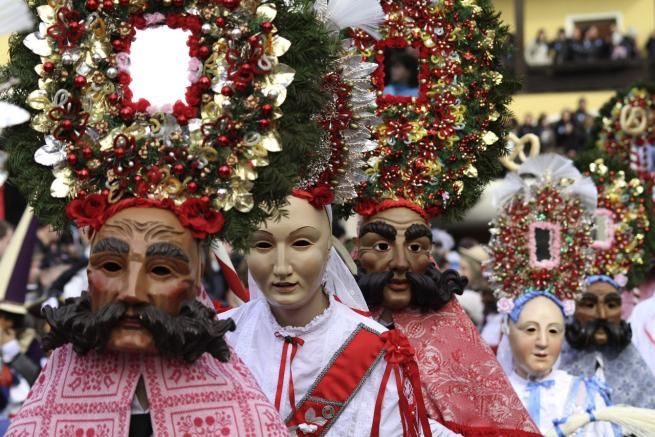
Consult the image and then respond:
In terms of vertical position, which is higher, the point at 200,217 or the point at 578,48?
the point at 578,48

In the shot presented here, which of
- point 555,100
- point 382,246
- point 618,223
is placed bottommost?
point 382,246

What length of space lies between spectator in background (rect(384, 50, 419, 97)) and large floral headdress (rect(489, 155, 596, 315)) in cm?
180

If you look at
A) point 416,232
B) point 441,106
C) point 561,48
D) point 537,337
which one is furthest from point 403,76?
point 561,48

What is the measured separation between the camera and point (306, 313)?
6719 millimetres

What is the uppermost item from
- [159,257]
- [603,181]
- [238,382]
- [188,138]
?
[603,181]

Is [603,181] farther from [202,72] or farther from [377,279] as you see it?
[202,72]

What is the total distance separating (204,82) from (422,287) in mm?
2505

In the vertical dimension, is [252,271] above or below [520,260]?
below

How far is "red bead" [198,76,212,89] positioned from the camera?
5438mm

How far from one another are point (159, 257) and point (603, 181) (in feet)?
21.5

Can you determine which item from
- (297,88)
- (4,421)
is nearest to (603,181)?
(4,421)

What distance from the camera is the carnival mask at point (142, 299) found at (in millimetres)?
5199

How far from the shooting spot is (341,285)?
7.20 meters

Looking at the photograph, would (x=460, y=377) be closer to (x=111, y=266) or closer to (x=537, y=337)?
(x=537, y=337)
